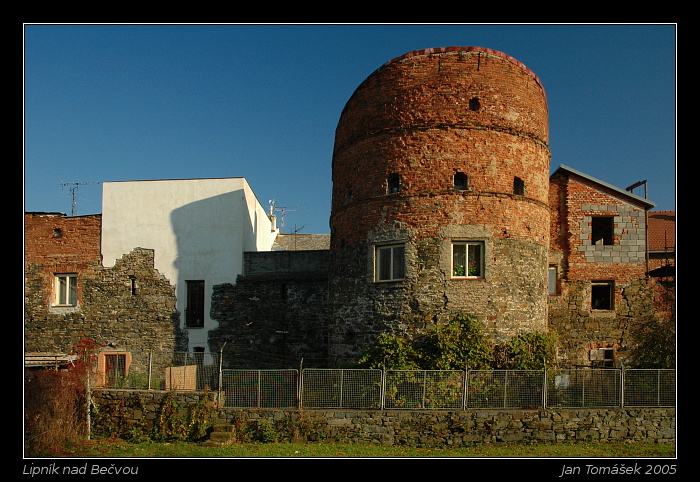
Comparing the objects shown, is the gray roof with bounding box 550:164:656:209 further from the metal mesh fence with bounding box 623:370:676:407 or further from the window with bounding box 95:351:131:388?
the window with bounding box 95:351:131:388

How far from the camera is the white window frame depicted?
17375 mm

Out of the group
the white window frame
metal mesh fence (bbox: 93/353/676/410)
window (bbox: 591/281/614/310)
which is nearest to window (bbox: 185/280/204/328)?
metal mesh fence (bbox: 93/353/676/410)

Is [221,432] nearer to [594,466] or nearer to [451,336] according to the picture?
[451,336]

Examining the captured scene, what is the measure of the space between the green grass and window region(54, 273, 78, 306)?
939 cm

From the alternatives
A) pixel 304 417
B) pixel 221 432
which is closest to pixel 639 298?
pixel 304 417

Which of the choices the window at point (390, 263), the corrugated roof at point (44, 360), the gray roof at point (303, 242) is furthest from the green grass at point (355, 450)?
the gray roof at point (303, 242)

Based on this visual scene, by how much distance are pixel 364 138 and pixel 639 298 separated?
10.6m

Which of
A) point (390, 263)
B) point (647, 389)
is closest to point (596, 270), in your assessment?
point (647, 389)

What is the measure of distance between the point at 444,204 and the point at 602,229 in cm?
788

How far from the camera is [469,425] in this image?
15.7m

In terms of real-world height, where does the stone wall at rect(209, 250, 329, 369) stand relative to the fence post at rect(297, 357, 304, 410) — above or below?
above

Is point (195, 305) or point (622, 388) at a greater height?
point (195, 305)

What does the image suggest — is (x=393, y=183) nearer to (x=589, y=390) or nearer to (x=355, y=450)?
(x=355, y=450)

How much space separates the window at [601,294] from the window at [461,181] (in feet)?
22.3
